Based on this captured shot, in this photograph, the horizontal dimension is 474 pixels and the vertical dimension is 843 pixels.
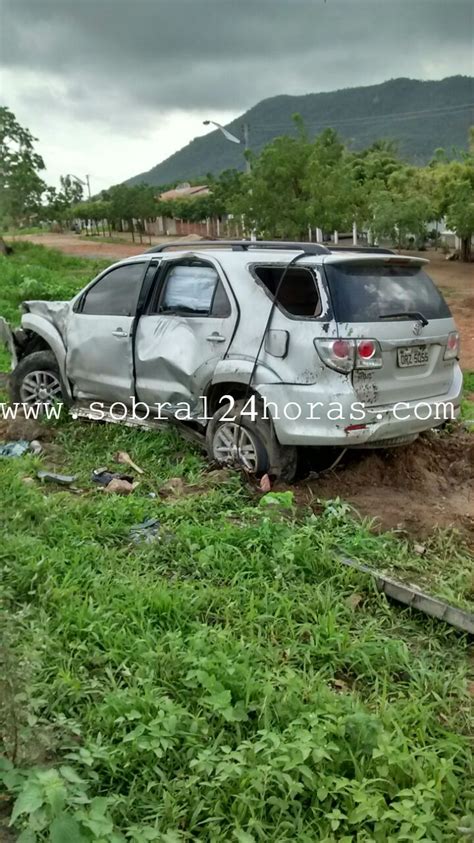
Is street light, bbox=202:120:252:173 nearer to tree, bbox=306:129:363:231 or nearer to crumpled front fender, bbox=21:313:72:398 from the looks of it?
tree, bbox=306:129:363:231

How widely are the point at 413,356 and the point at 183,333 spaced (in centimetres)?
172

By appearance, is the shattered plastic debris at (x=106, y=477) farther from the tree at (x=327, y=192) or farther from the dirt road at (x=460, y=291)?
the tree at (x=327, y=192)

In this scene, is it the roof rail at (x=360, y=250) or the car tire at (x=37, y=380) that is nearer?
the roof rail at (x=360, y=250)

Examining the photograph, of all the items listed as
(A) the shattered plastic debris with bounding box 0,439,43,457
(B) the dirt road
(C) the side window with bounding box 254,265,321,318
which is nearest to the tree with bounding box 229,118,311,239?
(B) the dirt road

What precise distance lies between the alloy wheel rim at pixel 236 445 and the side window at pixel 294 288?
2.93ft

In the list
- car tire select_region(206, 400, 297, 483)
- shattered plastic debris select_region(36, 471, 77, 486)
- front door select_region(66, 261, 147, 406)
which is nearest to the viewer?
car tire select_region(206, 400, 297, 483)

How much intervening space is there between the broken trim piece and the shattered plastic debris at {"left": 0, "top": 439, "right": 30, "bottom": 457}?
3059mm

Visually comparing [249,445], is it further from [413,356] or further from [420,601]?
[420,601]

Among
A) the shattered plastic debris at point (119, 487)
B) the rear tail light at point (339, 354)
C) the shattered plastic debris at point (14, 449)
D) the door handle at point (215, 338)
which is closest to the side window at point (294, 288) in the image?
the rear tail light at point (339, 354)

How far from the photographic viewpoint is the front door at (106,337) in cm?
593

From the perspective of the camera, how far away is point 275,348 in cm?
482

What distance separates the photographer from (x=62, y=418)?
656 cm

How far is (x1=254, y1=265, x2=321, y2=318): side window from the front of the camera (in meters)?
4.81

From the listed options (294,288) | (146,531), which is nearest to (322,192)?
(294,288)
